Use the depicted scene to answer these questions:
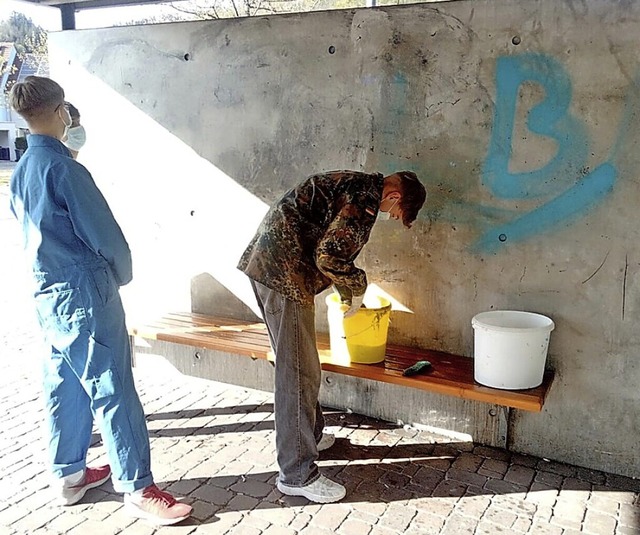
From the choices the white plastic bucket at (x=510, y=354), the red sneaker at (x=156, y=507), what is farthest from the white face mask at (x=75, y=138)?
the white plastic bucket at (x=510, y=354)

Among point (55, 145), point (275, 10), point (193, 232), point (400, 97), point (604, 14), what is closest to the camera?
point (55, 145)

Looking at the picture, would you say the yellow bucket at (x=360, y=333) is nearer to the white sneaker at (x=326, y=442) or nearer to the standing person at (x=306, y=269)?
the standing person at (x=306, y=269)

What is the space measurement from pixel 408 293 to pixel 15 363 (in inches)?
121

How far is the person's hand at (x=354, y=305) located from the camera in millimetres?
3096

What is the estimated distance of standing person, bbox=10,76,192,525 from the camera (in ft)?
8.72

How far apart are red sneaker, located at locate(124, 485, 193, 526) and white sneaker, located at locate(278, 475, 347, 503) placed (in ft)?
1.61

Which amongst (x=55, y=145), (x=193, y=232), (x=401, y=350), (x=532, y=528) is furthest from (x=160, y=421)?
(x=532, y=528)

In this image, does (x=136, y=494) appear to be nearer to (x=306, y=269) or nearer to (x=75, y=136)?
(x=306, y=269)

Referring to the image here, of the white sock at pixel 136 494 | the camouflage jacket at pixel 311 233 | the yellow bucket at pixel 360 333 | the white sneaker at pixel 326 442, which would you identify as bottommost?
the white sneaker at pixel 326 442

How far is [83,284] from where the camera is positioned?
2697 millimetres

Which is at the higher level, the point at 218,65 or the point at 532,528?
the point at 218,65

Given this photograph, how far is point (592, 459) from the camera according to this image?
3361mm

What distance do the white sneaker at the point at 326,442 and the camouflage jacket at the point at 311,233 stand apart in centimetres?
101

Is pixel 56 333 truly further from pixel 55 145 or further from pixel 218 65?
pixel 218 65
